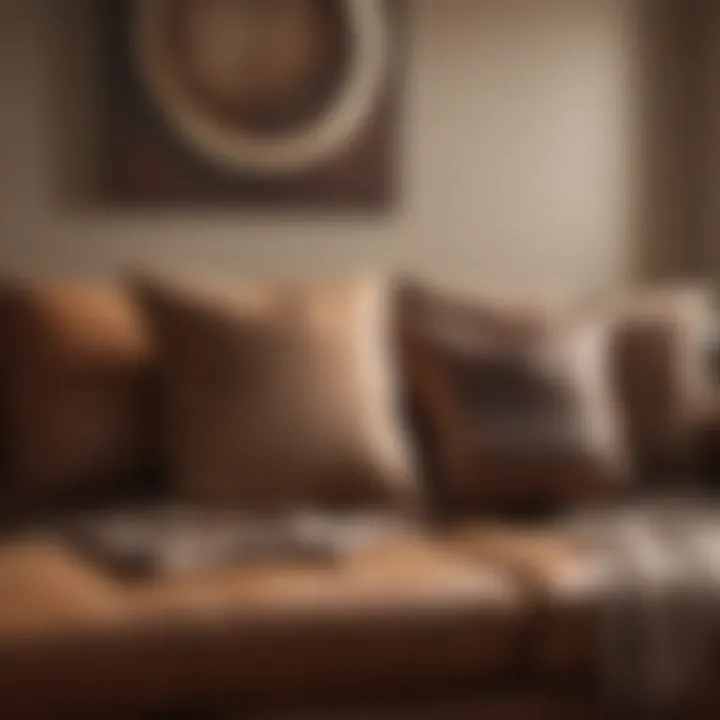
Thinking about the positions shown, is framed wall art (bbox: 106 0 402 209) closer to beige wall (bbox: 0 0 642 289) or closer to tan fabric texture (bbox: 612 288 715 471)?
beige wall (bbox: 0 0 642 289)

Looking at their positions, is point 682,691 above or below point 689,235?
below

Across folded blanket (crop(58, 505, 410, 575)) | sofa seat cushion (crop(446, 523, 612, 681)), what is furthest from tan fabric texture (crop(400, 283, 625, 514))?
sofa seat cushion (crop(446, 523, 612, 681))

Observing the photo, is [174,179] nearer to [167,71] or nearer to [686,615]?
[167,71]

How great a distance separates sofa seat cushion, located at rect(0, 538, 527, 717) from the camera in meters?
1.88

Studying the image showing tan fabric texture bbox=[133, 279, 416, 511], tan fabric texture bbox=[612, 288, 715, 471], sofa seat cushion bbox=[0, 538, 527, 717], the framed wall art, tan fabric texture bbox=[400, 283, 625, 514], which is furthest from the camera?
the framed wall art

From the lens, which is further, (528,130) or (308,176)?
(528,130)

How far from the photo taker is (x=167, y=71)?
9.77 feet

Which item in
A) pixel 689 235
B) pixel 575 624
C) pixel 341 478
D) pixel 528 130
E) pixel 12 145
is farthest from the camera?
pixel 689 235

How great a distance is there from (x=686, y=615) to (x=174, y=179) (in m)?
1.48

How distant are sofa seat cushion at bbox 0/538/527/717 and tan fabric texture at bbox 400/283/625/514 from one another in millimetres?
465

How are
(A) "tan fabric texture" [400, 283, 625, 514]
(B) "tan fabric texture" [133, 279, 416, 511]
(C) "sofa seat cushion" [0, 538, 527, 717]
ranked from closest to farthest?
1. (C) "sofa seat cushion" [0, 538, 527, 717]
2. (B) "tan fabric texture" [133, 279, 416, 511]
3. (A) "tan fabric texture" [400, 283, 625, 514]

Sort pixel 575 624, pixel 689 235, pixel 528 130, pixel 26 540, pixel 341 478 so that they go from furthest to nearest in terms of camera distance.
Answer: pixel 689 235 < pixel 528 130 < pixel 341 478 < pixel 26 540 < pixel 575 624

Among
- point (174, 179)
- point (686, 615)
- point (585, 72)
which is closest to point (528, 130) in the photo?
point (585, 72)

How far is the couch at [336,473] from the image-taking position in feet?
6.43
